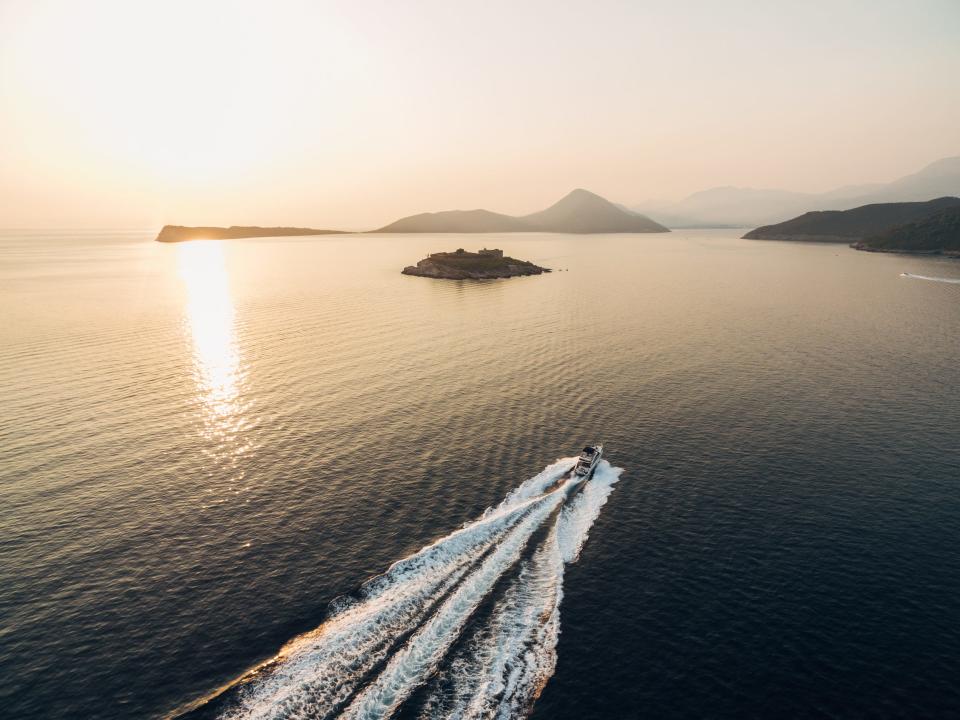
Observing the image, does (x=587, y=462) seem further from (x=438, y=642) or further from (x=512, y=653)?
(x=438, y=642)

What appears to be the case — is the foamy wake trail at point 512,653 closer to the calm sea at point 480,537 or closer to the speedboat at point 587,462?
the calm sea at point 480,537

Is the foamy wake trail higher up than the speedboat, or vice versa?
the speedboat

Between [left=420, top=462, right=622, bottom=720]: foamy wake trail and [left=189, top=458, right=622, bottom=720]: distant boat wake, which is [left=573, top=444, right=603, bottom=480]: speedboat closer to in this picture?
[left=189, top=458, right=622, bottom=720]: distant boat wake

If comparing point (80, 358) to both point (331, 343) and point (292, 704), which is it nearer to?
point (331, 343)

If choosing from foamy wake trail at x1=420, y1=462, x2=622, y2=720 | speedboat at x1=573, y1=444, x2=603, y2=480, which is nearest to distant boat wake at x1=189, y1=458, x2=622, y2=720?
foamy wake trail at x1=420, y1=462, x2=622, y2=720

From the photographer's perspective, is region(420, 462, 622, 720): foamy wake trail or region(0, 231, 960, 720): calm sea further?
region(0, 231, 960, 720): calm sea

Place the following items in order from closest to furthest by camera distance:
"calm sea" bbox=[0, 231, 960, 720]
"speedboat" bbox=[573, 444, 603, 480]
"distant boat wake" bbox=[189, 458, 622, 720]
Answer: "distant boat wake" bbox=[189, 458, 622, 720] → "calm sea" bbox=[0, 231, 960, 720] → "speedboat" bbox=[573, 444, 603, 480]

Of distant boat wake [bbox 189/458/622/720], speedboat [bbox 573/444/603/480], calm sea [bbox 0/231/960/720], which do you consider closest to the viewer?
distant boat wake [bbox 189/458/622/720]
